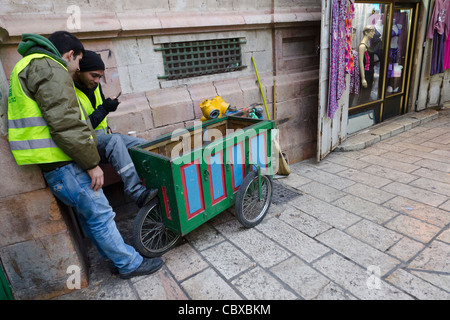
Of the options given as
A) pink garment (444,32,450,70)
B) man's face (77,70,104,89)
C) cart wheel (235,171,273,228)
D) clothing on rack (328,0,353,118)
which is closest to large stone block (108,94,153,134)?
man's face (77,70,104,89)

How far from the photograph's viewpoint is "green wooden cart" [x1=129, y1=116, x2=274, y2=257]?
2.92 meters

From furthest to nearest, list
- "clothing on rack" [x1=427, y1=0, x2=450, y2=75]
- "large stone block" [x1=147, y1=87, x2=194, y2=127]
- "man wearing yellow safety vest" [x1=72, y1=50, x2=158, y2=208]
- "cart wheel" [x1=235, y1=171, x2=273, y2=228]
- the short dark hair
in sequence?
"clothing on rack" [x1=427, y1=0, x2=450, y2=75]
"large stone block" [x1=147, y1=87, x2=194, y2=127]
"cart wheel" [x1=235, y1=171, x2=273, y2=228]
"man wearing yellow safety vest" [x1=72, y1=50, x2=158, y2=208]
the short dark hair

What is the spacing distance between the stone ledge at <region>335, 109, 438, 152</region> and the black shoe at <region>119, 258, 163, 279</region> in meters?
4.42

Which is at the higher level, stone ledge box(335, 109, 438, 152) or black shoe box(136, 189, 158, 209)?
black shoe box(136, 189, 158, 209)

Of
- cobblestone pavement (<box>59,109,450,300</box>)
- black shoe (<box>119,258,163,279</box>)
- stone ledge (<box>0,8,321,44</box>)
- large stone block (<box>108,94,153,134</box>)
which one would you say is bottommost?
cobblestone pavement (<box>59,109,450,300</box>)

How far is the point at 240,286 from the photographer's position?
2.79 metres

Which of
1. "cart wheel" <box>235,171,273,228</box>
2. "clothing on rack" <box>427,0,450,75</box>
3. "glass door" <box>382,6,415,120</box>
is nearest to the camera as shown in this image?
"cart wheel" <box>235,171,273,228</box>

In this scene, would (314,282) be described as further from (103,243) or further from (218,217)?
(103,243)

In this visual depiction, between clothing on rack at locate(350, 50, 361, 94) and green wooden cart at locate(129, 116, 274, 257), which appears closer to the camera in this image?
green wooden cart at locate(129, 116, 274, 257)

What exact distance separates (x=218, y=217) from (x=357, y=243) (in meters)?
1.68

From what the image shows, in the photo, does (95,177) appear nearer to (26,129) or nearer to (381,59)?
(26,129)

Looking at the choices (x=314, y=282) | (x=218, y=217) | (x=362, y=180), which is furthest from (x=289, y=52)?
(x=314, y=282)

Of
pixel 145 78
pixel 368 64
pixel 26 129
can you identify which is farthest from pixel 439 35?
pixel 26 129

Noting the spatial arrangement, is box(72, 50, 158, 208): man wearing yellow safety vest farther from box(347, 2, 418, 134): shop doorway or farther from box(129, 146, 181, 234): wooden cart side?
box(347, 2, 418, 134): shop doorway
